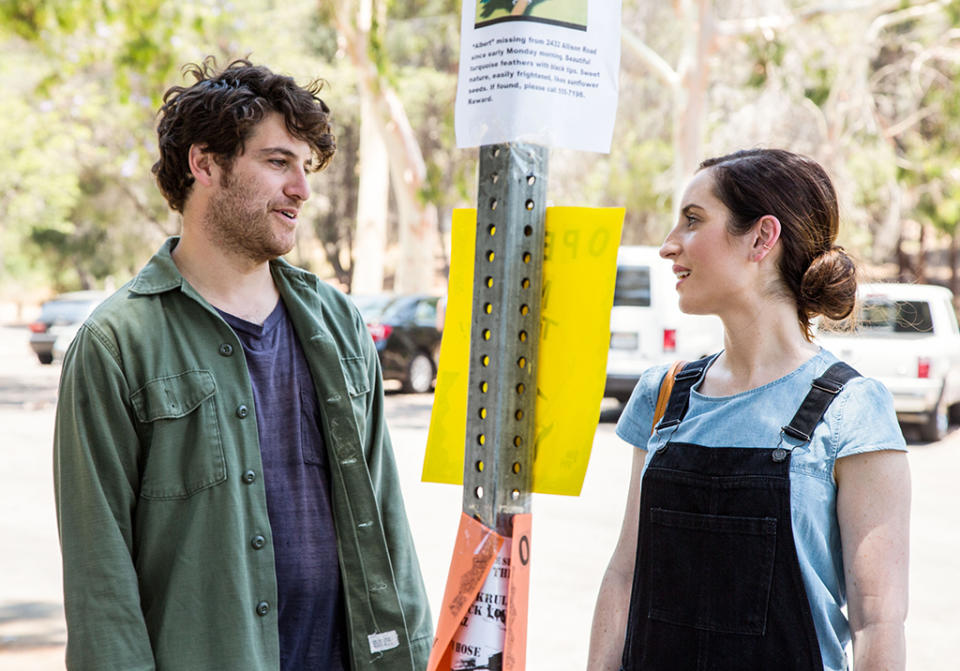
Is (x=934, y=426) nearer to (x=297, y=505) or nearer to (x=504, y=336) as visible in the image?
(x=297, y=505)

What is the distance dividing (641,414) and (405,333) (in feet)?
50.5

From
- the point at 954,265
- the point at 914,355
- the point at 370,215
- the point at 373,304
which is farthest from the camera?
the point at 954,265

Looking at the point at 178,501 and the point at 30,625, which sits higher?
the point at 178,501

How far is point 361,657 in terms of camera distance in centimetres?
248

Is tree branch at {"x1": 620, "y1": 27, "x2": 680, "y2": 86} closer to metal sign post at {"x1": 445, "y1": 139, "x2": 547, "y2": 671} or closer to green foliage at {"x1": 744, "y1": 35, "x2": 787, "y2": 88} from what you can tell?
green foliage at {"x1": 744, "y1": 35, "x2": 787, "y2": 88}

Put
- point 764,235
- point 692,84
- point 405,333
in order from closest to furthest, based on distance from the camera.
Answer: point 764,235
point 405,333
point 692,84

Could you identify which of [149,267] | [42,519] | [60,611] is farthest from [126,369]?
[42,519]

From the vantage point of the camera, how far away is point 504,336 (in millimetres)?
1725

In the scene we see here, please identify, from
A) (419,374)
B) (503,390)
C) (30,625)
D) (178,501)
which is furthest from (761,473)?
(419,374)

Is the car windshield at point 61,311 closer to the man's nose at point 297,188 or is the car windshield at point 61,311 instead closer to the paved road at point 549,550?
the paved road at point 549,550

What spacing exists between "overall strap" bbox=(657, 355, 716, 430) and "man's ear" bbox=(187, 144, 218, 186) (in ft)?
3.78

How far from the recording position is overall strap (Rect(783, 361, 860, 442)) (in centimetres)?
199

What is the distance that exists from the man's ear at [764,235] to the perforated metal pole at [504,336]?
588mm

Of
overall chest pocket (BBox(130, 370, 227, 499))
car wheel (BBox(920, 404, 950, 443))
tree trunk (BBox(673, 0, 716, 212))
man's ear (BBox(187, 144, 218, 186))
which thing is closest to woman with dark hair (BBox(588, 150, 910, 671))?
overall chest pocket (BBox(130, 370, 227, 499))
